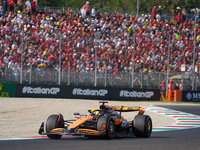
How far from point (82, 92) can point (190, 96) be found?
7.47 m

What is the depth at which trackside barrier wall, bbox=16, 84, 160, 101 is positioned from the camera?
1090 inches

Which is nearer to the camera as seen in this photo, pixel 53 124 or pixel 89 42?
pixel 53 124

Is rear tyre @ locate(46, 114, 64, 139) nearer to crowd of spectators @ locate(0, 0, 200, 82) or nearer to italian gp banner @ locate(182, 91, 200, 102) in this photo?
crowd of spectators @ locate(0, 0, 200, 82)

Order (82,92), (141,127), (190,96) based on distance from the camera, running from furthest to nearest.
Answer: (190,96), (82,92), (141,127)

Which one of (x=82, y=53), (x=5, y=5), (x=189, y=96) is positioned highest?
(x=5, y=5)

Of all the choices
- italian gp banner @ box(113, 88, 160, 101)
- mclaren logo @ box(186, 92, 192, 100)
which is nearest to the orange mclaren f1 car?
italian gp banner @ box(113, 88, 160, 101)

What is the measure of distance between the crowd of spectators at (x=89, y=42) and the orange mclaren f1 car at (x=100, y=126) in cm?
1462

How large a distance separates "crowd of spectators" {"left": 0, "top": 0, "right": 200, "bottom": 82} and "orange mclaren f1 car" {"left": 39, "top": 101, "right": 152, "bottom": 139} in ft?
48.0

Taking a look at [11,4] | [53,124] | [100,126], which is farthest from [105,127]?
[11,4]

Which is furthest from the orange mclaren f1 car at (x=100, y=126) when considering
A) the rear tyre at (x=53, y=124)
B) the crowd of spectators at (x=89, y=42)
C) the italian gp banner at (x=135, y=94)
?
the italian gp banner at (x=135, y=94)

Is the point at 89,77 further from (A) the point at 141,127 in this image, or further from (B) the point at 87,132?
(B) the point at 87,132

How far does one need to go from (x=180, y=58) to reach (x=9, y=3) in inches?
502

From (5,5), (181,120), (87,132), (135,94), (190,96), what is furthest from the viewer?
(5,5)

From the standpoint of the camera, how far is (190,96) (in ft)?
95.8
